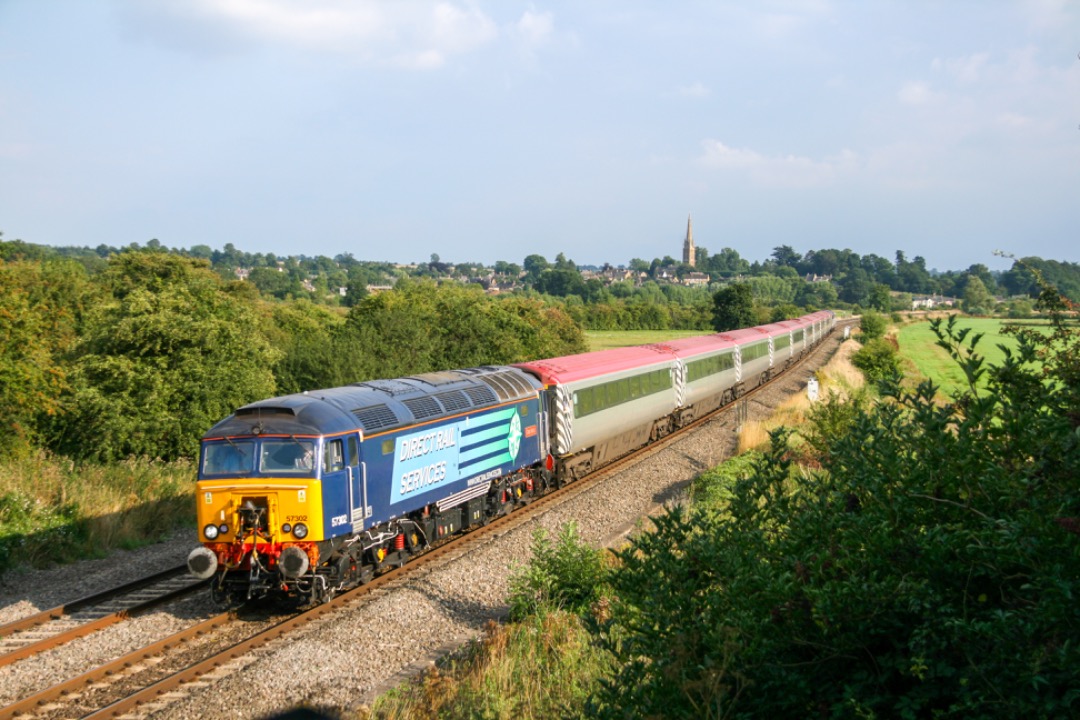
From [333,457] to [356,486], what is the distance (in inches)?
27.5

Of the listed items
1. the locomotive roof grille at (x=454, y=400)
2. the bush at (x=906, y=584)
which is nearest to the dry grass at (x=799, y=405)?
the locomotive roof grille at (x=454, y=400)

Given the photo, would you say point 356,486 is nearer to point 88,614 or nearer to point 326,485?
point 326,485

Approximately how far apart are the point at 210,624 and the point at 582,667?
230 inches

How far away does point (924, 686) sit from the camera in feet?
16.1

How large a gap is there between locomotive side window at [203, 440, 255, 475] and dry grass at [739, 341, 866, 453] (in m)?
8.59

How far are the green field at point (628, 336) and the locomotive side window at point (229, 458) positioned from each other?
227ft

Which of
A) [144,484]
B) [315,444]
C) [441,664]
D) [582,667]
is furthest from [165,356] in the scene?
[582,667]

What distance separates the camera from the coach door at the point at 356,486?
13273mm

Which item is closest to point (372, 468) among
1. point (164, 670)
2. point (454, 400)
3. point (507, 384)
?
point (454, 400)

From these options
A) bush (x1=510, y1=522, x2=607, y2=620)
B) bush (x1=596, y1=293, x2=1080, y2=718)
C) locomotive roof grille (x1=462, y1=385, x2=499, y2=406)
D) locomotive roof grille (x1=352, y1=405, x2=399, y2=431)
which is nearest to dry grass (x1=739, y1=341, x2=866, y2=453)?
bush (x1=510, y1=522, x2=607, y2=620)

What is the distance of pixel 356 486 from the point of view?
526 inches

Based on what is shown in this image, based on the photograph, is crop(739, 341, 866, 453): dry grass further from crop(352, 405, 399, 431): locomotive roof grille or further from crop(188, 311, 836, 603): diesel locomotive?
crop(352, 405, 399, 431): locomotive roof grille

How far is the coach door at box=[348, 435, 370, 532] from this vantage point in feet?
43.5

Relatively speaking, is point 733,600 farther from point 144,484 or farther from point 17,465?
point 17,465
